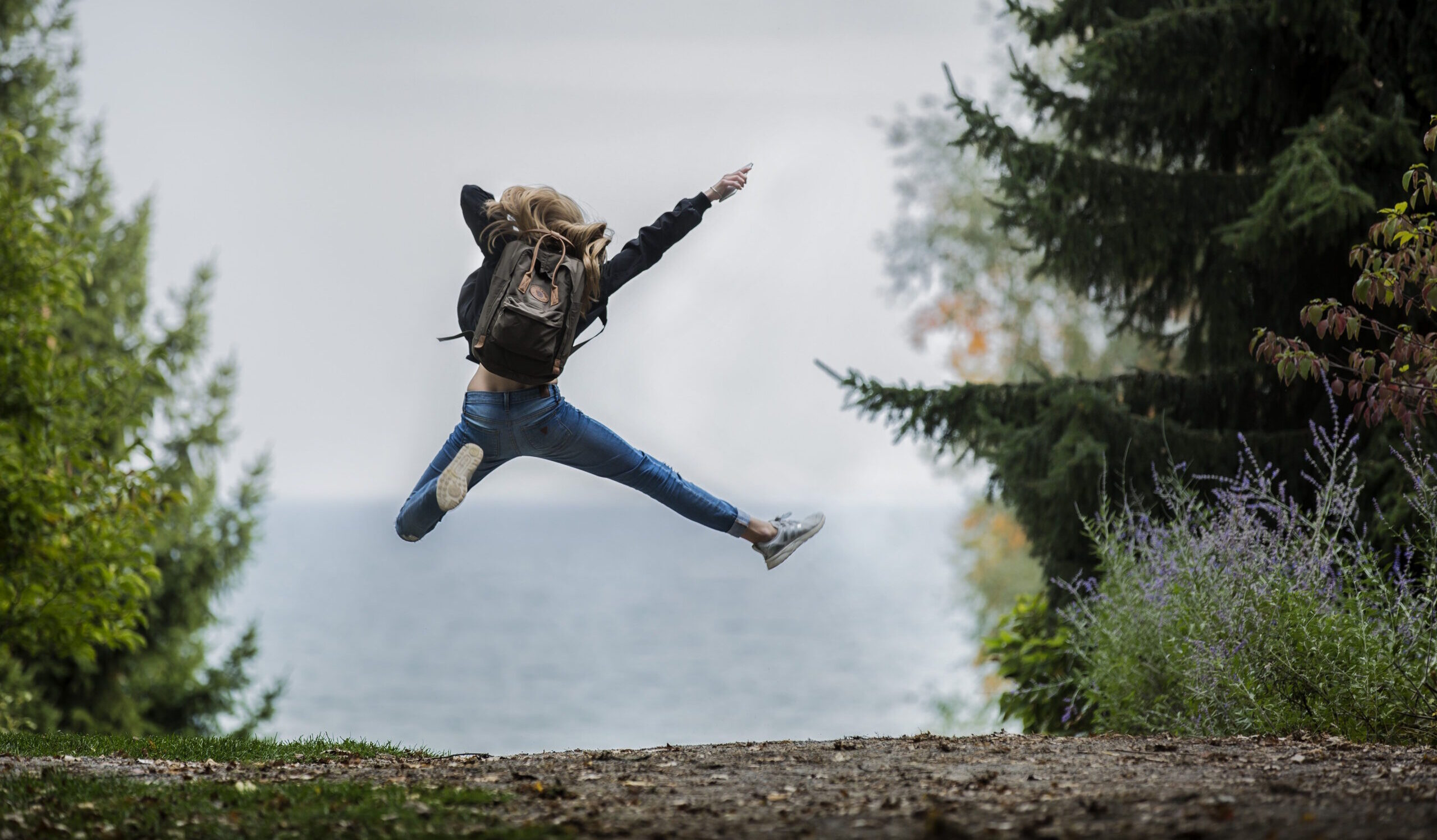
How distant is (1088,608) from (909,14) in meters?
27.9

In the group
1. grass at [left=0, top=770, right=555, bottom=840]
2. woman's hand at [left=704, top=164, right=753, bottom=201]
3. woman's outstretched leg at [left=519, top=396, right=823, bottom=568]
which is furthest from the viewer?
woman's hand at [left=704, top=164, right=753, bottom=201]

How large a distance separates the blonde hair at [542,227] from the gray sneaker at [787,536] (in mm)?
1430

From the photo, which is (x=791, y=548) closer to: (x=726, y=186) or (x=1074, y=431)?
(x=726, y=186)

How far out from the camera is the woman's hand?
16.3 feet

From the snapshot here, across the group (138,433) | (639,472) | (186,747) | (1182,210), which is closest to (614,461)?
(639,472)

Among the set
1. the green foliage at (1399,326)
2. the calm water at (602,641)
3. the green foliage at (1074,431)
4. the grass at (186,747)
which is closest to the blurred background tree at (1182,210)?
the green foliage at (1074,431)

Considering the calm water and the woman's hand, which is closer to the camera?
the woman's hand

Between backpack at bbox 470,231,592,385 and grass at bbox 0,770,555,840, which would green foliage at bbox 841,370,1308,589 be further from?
grass at bbox 0,770,555,840

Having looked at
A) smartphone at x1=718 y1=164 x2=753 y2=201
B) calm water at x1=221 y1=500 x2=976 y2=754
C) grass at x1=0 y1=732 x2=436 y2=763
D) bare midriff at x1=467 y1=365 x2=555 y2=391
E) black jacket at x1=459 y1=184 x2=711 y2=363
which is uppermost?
calm water at x1=221 y1=500 x2=976 y2=754

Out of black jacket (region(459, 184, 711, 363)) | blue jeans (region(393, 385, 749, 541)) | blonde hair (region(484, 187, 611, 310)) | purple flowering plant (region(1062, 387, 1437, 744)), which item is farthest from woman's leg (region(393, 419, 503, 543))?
purple flowering plant (region(1062, 387, 1437, 744))

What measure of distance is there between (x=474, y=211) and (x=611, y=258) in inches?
24.3

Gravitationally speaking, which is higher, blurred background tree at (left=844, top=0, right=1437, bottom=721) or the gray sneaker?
blurred background tree at (left=844, top=0, right=1437, bottom=721)

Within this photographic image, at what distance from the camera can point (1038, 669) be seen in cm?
698

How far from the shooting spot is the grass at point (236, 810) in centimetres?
324
